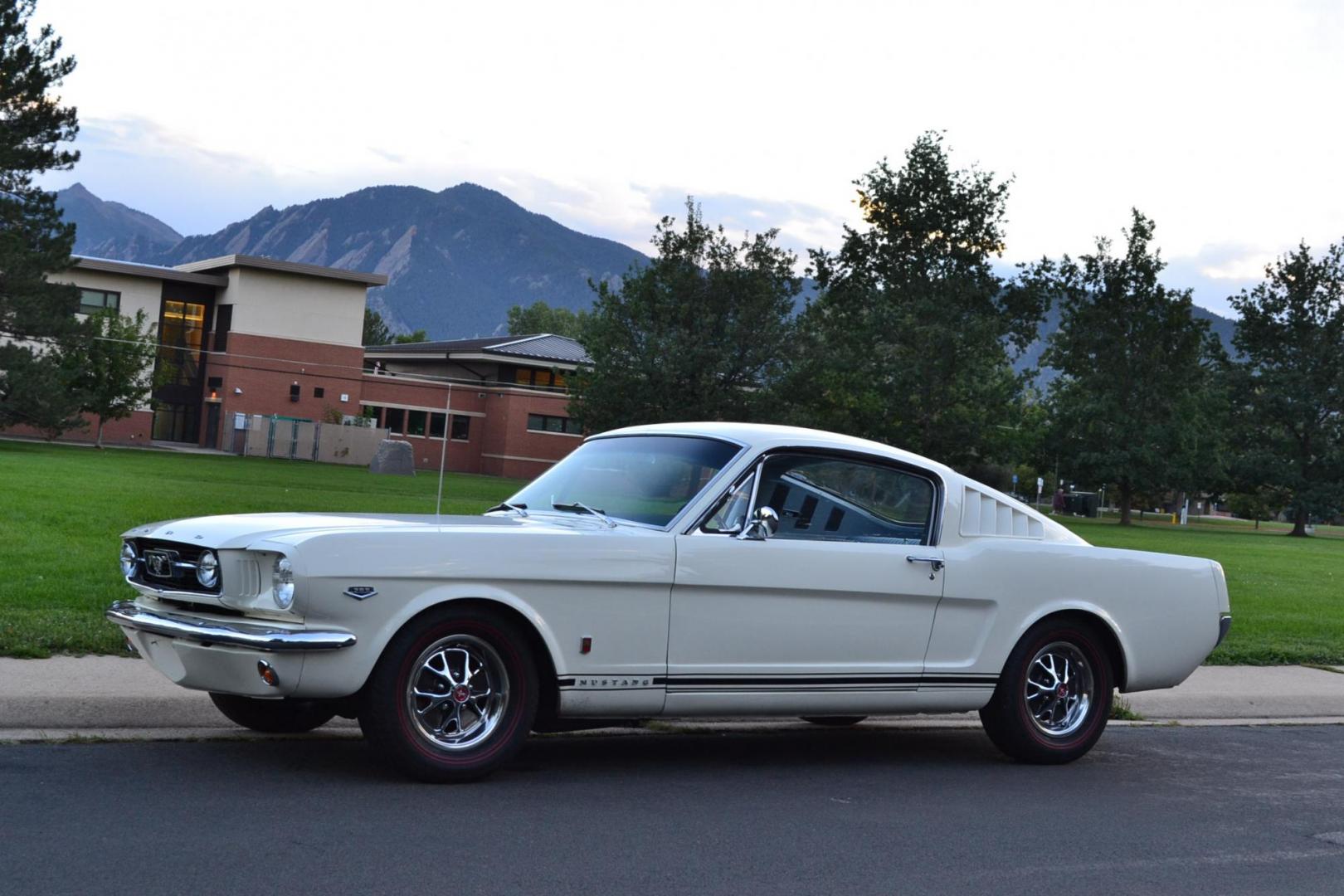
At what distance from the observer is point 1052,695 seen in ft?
25.6

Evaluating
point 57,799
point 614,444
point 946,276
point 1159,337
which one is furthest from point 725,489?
point 1159,337

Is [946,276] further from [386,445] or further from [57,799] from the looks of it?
[57,799]

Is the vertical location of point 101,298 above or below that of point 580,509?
above

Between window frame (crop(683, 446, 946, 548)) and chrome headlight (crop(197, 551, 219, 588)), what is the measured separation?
203cm

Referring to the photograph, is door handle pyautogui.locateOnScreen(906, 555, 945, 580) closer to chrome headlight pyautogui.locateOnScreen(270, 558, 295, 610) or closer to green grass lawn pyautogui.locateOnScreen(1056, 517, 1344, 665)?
green grass lawn pyautogui.locateOnScreen(1056, 517, 1344, 665)

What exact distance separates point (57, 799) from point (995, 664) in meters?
4.46

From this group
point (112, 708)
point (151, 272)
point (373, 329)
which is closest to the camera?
point (112, 708)

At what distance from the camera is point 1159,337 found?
69938 millimetres

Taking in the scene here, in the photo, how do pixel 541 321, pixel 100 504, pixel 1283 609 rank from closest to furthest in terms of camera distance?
pixel 1283 609 < pixel 100 504 < pixel 541 321

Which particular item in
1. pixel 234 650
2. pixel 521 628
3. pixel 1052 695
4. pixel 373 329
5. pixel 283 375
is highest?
pixel 373 329

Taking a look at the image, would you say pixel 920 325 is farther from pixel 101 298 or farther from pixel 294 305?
pixel 101 298

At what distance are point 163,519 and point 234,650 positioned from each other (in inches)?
585

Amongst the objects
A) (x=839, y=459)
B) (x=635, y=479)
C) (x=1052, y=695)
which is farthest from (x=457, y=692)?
(x=1052, y=695)

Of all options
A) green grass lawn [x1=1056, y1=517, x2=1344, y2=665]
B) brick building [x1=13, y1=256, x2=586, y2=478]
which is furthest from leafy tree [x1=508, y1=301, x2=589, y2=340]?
green grass lawn [x1=1056, y1=517, x2=1344, y2=665]
